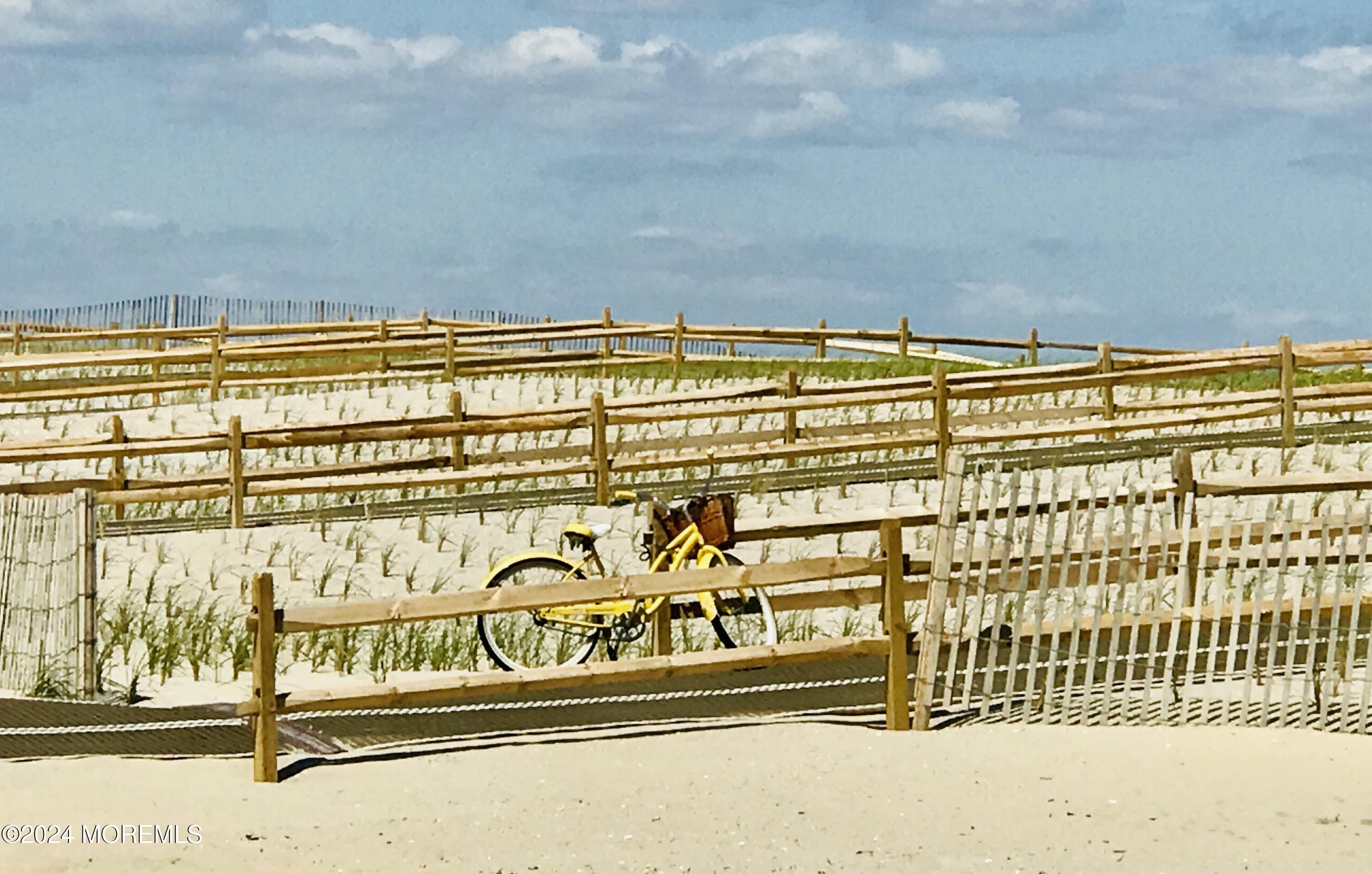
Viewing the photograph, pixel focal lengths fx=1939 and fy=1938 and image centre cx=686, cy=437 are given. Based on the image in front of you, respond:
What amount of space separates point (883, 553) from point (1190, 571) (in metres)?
2.17

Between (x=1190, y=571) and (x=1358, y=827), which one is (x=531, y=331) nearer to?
(x=1190, y=571)

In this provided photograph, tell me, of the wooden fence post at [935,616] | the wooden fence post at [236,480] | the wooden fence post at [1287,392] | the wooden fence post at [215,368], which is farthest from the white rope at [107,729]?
the wooden fence post at [215,368]

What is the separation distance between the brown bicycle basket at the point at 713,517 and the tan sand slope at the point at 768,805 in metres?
1.67

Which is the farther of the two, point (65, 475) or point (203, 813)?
point (65, 475)

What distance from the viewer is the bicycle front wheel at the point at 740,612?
1053 centimetres

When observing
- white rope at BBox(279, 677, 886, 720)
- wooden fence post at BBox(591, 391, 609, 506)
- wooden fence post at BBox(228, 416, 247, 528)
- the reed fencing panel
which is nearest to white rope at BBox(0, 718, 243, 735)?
white rope at BBox(279, 677, 886, 720)

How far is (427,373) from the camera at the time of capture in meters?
29.5

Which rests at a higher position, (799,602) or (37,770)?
(799,602)

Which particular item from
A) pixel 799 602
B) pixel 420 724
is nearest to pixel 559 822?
pixel 420 724

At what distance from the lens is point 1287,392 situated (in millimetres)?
21047

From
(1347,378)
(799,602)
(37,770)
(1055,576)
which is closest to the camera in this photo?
(37,770)

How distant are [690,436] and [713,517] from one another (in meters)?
10.7

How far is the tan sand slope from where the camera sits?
23.8 feet

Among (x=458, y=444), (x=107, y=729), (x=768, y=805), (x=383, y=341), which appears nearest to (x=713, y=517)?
(x=768, y=805)
